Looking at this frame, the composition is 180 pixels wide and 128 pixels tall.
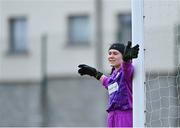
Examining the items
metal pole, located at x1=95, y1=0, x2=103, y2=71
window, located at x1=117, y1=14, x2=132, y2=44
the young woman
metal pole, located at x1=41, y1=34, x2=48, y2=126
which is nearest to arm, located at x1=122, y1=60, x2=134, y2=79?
the young woman

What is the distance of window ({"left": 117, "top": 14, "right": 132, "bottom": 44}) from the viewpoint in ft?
49.4

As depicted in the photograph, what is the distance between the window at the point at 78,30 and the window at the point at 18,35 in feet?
3.66

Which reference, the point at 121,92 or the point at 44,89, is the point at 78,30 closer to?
the point at 44,89

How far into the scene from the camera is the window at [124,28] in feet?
49.4

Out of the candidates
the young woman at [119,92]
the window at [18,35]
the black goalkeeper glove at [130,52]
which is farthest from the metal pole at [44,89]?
the black goalkeeper glove at [130,52]

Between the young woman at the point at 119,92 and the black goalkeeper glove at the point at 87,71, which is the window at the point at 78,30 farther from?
the young woman at the point at 119,92

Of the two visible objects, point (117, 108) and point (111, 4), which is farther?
point (111, 4)

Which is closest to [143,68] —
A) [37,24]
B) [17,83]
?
[17,83]

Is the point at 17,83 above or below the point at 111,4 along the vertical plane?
below

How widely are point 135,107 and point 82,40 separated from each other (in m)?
12.0

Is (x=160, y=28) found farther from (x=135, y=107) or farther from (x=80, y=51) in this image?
(x=135, y=107)

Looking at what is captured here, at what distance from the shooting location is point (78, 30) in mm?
17375

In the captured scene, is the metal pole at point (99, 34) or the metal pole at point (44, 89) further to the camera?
the metal pole at point (99, 34)

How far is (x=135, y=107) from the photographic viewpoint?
521cm
